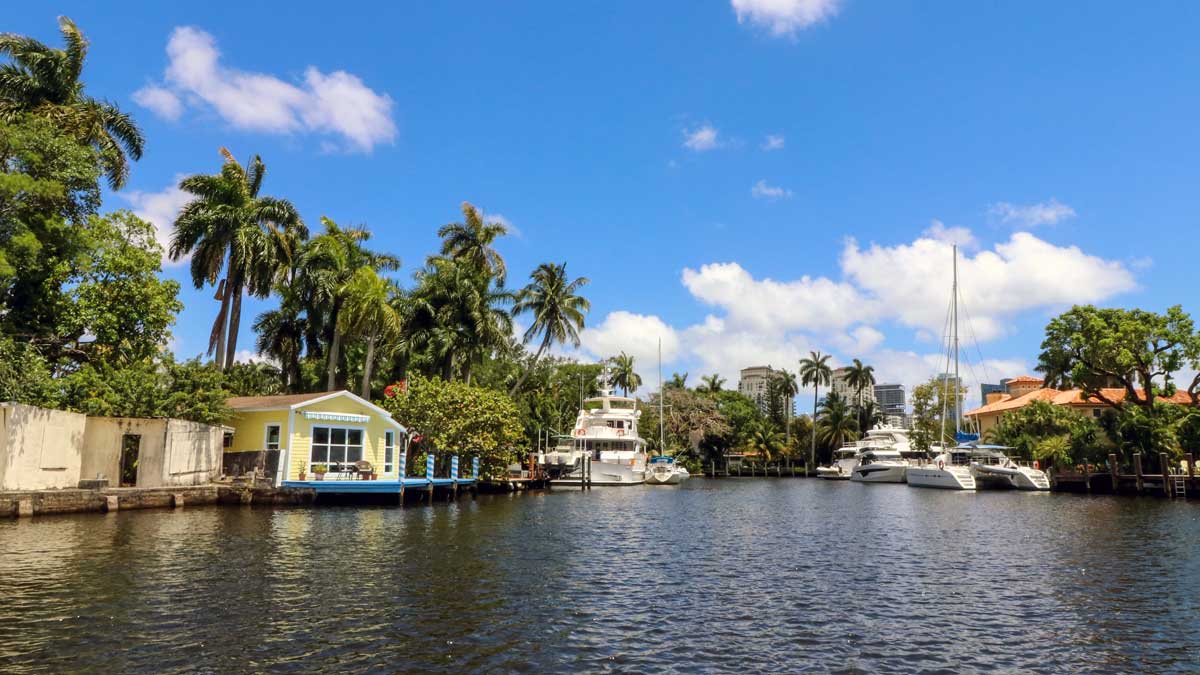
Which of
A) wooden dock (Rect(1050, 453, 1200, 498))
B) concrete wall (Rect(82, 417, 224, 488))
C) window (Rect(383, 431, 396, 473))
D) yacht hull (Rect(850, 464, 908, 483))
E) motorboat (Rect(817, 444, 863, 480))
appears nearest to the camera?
concrete wall (Rect(82, 417, 224, 488))

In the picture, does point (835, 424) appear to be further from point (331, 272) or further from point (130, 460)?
point (130, 460)

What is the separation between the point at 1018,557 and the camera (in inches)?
866

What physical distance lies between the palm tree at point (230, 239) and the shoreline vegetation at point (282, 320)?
0.11 meters

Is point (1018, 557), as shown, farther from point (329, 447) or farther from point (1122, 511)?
point (329, 447)

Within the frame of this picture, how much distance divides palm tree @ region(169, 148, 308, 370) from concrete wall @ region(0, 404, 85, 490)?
1643cm

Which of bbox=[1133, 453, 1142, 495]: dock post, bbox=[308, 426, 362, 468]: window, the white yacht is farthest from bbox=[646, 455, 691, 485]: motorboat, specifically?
bbox=[1133, 453, 1142, 495]: dock post

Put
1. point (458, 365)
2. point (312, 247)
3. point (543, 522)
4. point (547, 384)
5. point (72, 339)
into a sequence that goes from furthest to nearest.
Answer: point (547, 384)
point (458, 365)
point (312, 247)
point (72, 339)
point (543, 522)

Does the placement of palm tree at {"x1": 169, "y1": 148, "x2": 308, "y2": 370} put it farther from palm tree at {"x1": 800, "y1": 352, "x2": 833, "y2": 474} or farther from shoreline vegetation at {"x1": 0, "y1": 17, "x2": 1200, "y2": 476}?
palm tree at {"x1": 800, "y1": 352, "x2": 833, "y2": 474}

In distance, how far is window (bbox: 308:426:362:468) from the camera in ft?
116

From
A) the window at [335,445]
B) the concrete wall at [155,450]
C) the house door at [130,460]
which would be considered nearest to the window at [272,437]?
the window at [335,445]

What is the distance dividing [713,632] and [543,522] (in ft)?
56.7

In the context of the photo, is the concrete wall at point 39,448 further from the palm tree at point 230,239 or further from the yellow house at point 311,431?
the palm tree at point 230,239

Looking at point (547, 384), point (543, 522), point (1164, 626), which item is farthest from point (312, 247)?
point (1164, 626)

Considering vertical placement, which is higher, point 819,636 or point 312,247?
point 312,247
